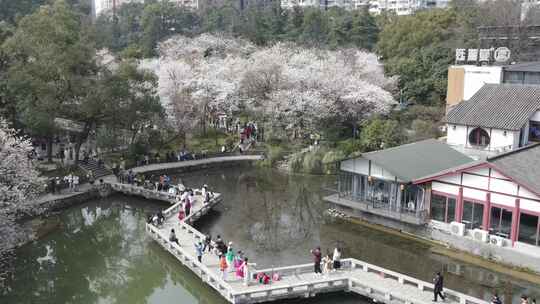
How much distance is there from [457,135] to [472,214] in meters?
8.43

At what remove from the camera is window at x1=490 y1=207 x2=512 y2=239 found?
22.1 m

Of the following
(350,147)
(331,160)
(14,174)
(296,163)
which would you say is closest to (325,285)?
(14,174)

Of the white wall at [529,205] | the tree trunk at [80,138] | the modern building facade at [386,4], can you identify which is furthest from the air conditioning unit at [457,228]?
the modern building facade at [386,4]

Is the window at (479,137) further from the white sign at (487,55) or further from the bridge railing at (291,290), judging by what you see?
the bridge railing at (291,290)

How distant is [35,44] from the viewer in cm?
3341

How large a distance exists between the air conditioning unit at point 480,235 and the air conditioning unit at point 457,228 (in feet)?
1.60

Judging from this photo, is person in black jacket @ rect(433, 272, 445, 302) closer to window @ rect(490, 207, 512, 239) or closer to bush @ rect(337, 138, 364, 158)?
window @ rect(490, 207, 512, 239)

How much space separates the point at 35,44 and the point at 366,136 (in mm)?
23279

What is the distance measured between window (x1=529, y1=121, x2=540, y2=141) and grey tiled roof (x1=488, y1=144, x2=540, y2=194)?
242 inches

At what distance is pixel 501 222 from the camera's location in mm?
22344

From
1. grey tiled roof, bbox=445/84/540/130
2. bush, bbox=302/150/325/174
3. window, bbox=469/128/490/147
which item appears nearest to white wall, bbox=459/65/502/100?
grey tiled roof, bbox=445/84/540/130

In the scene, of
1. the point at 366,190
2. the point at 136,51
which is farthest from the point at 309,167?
the point at 136,51

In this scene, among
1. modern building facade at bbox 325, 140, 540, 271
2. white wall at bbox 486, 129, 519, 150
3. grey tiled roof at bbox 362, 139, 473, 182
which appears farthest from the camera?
white wall at bbox 486, 129, 519, 150

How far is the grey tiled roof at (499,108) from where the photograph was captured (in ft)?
95.6
